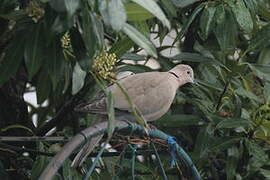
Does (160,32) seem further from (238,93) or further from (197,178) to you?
(197,178)

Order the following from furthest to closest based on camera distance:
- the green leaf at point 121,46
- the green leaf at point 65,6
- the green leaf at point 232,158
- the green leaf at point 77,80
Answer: the green leaf at point 232,158
the green leaf at point 121,46
the green leaf at point 77,80
the green leaf at point 65,6

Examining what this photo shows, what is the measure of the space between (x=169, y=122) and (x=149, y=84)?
1.39 feet

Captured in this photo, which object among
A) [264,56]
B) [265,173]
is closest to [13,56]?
[265,173]

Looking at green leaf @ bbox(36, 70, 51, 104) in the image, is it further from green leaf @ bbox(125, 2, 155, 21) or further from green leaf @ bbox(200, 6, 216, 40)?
green leaf @ bbox(200, 6, 216, 40)

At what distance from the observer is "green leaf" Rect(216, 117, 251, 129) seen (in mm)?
2156

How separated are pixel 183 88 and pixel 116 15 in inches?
51.7

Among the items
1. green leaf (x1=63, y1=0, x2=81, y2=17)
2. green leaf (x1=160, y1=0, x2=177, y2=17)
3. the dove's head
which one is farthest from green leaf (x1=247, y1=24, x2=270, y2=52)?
green leaf (x1=63, y1=0, x2=81, y2=17)

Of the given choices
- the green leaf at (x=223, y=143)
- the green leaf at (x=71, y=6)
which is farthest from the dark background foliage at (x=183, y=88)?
the green leaf at (x=71, y=6)

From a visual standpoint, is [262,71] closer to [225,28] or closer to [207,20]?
[225,28]

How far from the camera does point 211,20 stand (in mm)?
1958

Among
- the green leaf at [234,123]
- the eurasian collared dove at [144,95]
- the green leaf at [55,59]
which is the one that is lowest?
the green leaf at [234,123]

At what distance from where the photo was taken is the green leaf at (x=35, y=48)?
4.29ft

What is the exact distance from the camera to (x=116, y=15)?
1169 mm

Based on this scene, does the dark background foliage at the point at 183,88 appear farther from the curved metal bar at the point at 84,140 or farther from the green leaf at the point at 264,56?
the curved metal bar at the point at 84,140
